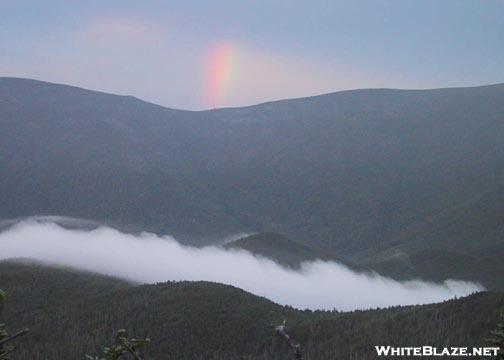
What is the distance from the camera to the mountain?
126938 millimetres

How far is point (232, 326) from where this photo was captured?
548 ft

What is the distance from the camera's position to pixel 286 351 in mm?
139375

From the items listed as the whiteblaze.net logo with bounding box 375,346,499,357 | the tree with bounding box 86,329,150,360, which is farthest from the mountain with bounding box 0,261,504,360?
the tree with bounding box 86,329,150,360

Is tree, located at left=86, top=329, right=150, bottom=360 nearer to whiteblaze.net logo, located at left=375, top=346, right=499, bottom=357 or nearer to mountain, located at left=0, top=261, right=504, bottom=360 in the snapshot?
whiteblaze.net logo, located at left=375, top=346, right=499, bottom=357

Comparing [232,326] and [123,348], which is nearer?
[123,348]

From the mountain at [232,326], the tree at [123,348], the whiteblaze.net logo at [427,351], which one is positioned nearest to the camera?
the tree at [123,348]

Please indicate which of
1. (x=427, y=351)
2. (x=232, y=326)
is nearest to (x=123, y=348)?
(x=427, y=351)

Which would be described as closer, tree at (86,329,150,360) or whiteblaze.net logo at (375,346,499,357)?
tree at (86,329,150,360)

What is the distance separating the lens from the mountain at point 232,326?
127 metres

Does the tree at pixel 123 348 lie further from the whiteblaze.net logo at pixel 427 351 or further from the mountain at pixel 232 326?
the mountain at pixel 232 326

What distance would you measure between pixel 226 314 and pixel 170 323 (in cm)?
1602

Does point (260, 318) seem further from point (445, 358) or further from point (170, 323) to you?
point (445, 358)

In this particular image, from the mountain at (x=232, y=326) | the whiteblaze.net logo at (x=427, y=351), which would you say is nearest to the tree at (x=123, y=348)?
the whiteblaze.net logo at (x=427, y=351)

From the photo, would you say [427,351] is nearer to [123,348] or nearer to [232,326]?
[232,326]
